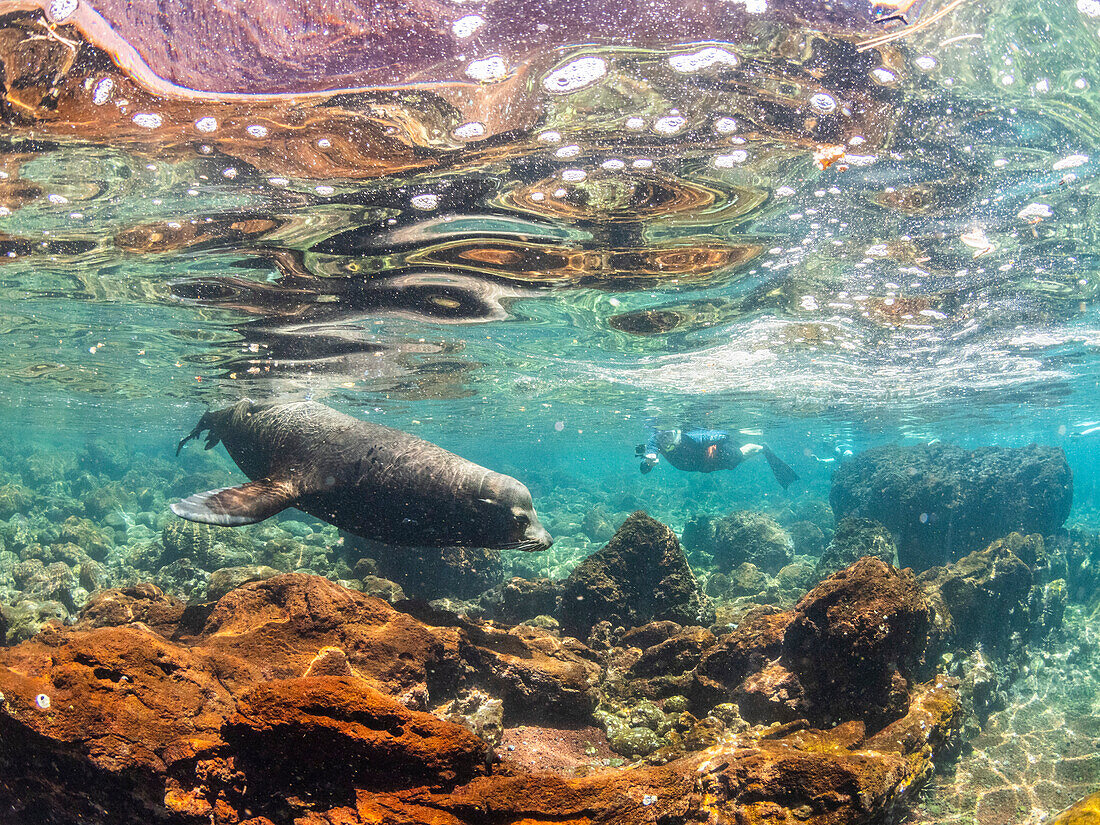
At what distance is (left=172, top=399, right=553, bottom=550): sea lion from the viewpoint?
5.54 m

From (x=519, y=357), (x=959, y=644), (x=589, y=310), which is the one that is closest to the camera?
(x=959, y=644)

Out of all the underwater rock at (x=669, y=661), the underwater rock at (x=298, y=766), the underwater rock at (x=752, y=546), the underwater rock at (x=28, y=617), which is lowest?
the underwater rock at (x=752, y=546)

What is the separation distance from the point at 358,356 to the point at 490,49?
1271 cm

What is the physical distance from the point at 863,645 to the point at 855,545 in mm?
10149

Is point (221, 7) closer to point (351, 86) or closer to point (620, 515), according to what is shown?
point (351, 86)

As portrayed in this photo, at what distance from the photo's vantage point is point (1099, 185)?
8070 millimetres

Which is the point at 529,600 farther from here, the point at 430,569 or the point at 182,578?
the point at 182,578

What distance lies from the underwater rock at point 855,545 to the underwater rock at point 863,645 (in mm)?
9088

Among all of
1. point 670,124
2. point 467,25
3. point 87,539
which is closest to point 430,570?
point 670,124

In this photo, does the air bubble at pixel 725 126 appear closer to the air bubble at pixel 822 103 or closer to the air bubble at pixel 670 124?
the air bubble at pixel 670 124

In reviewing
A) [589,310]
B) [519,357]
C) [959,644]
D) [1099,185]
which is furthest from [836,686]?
[519,357]

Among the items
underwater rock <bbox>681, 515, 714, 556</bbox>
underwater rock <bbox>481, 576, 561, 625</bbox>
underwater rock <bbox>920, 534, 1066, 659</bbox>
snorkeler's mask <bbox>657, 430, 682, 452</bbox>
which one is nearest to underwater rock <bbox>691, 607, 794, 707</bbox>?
underwater rock <bbox>481, 576, 561, 625</bbox>

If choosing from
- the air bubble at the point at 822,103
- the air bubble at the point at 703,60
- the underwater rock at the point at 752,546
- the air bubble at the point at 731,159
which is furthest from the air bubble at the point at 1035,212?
the underwater rock at the point at 752,546

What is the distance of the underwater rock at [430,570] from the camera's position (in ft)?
35.3
